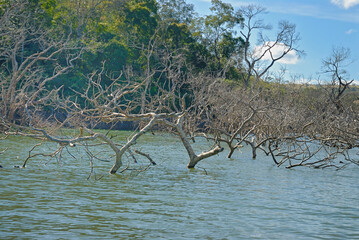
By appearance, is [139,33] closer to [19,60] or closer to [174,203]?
[19,60]

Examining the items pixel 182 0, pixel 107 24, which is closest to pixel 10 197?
pixel 107 24

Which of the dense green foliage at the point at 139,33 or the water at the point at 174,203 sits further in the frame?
the dense green foliage at the point at 139,33

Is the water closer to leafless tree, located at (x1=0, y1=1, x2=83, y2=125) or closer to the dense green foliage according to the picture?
leafless tree, located at (x1=0, y1=1, x2=83, y2=125)

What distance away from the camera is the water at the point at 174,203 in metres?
9.28

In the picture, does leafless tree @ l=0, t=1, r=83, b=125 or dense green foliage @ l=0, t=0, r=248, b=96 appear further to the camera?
dense green foliage @ l=0, t=0, r=248, b=96

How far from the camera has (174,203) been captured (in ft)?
39.7

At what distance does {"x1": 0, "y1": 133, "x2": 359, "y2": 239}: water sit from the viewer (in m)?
9.28

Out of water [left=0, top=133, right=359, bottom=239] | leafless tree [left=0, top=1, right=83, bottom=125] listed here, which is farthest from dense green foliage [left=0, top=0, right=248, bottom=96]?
water [left=0, top=133, right=359, bottom=239]

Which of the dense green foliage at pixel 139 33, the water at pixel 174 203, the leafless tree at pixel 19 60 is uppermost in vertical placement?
the dense green foliage at pixel 139 33

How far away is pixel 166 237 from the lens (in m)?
8.81

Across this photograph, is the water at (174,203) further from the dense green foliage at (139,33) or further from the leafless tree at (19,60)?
the dense green foliage at (139,33)

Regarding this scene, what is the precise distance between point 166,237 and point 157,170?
9.49 meters

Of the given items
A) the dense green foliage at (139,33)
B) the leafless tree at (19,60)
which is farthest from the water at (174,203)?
the dense green foliage at (139,33)

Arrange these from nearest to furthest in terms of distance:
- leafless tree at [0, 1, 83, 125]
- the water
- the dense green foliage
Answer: the water, leafless tree at [0, 1, 83, 125], the dense green foliage
